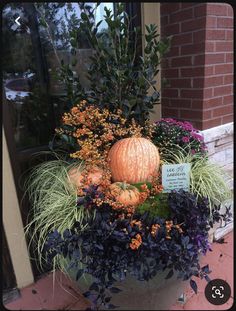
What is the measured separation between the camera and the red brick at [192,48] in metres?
1.98

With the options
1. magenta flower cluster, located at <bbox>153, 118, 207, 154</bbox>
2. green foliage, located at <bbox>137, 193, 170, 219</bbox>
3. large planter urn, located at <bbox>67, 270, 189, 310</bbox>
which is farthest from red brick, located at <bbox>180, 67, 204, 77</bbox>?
large planter urn, located at <bbox>67, 270, 189, 310</bbox>

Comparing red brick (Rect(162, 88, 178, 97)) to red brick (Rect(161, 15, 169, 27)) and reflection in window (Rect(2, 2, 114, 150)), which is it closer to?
red brick (Rect(161, 15, 169, 27))

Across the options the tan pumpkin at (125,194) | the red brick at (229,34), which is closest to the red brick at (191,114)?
the red brick at (229,34)

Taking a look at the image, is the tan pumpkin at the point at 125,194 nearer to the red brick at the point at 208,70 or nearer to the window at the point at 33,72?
the window at the point at 33,72

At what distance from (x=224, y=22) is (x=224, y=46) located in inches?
6.4

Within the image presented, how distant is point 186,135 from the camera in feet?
6.15

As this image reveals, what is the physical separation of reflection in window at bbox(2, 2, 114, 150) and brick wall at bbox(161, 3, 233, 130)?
1.82 ft

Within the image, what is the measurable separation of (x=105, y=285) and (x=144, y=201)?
0.45 metres

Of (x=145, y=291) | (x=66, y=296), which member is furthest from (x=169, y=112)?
(x=66, y=296)

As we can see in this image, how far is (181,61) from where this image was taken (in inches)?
84.1

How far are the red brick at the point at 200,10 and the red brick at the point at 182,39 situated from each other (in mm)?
136

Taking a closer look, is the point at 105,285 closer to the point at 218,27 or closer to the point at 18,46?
the point at 18,46

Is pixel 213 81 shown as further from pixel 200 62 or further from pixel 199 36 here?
pixel 199 36

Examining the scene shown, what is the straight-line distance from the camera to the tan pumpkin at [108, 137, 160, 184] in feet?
5.01
